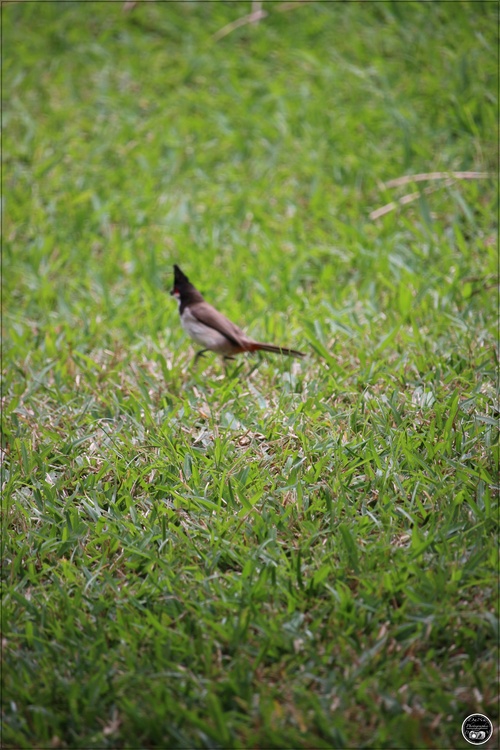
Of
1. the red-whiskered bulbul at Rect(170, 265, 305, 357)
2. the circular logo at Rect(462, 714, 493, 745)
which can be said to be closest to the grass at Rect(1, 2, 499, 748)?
the circular logo at Rect(462, 714, 493, 745)

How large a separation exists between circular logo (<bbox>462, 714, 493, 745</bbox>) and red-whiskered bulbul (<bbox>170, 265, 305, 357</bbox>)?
228 cm

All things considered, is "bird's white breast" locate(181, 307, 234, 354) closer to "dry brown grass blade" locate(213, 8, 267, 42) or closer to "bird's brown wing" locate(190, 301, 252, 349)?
"bird's brown wing" locate(190, 301, 252, 349)

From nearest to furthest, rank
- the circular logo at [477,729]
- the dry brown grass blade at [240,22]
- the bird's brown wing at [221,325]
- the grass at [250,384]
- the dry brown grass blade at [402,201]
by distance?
the circular logo at [477,729] < the grass at [250,384] < the bird's brown wing at [221,325] < the dry brown grass blade at [402,201] < the dry brown grass blade at [240,22]

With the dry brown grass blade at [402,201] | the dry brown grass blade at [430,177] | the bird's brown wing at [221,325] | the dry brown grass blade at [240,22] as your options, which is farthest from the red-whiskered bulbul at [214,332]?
the dry brown grass blade at [240,22]

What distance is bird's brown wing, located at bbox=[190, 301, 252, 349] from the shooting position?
14.2 feet

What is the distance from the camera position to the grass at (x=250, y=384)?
2.57 metres

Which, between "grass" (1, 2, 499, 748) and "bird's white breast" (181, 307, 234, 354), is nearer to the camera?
"grass" (1, 2, 499, 748)

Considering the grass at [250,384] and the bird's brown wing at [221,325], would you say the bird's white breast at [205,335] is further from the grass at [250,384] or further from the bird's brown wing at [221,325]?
the grass at [250,384]

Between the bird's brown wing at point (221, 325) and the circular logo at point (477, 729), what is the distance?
2.41 m

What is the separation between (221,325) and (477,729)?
2.53 m

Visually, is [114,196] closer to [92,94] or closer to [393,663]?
[92,94]

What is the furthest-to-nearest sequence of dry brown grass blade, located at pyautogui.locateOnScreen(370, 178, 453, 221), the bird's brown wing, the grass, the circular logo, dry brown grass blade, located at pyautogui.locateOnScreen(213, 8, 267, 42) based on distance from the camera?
dry brown grass blade, located at pyautogui.locateOnScreen(213, 8, 267, 42)
dry brown grass blade, located at pyautogui.locateOnScreen(370, 178, 453, 221)
the bird's brown wing
the grass
the circular logo

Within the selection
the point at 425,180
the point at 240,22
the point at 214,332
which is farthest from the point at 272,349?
the point at 240,22

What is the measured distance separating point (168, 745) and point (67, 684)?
0.40 metres
